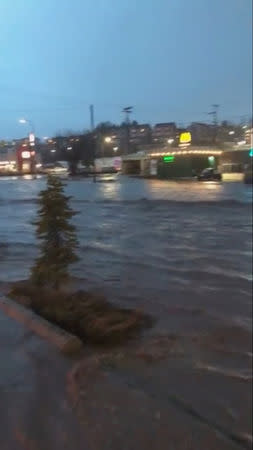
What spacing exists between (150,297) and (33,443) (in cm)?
305

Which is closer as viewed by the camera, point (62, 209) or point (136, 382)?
point (136, 382)

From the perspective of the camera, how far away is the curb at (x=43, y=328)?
4258 mm

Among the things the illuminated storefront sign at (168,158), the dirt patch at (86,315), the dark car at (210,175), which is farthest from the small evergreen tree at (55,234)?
the illuminated storefront sign at (168,158)

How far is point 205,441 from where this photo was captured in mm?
2654

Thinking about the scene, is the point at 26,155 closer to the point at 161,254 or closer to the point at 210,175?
the point at 210,175

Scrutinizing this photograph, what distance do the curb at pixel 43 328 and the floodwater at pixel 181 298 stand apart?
1.74 feet

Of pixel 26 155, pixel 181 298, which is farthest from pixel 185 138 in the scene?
pixel 181 298

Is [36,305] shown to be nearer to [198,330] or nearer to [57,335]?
[57,335]

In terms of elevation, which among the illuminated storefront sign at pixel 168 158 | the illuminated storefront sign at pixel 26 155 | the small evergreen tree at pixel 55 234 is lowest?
the small evergreen tree at pixel 55 234

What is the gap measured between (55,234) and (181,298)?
154 centimetres

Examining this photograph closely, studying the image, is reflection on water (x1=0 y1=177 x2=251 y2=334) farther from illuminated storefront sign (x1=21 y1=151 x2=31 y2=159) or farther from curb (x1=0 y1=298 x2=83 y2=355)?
illuminated storefront sign (x1=21 y1=151 x2=31 y2=159)

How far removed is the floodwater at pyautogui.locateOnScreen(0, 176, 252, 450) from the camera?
263cm

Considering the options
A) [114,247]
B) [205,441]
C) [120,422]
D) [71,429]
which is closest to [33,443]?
[71,429]

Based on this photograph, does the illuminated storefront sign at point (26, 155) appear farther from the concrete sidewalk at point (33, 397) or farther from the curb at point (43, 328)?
the concrete sidewalk at point (33, 397)
